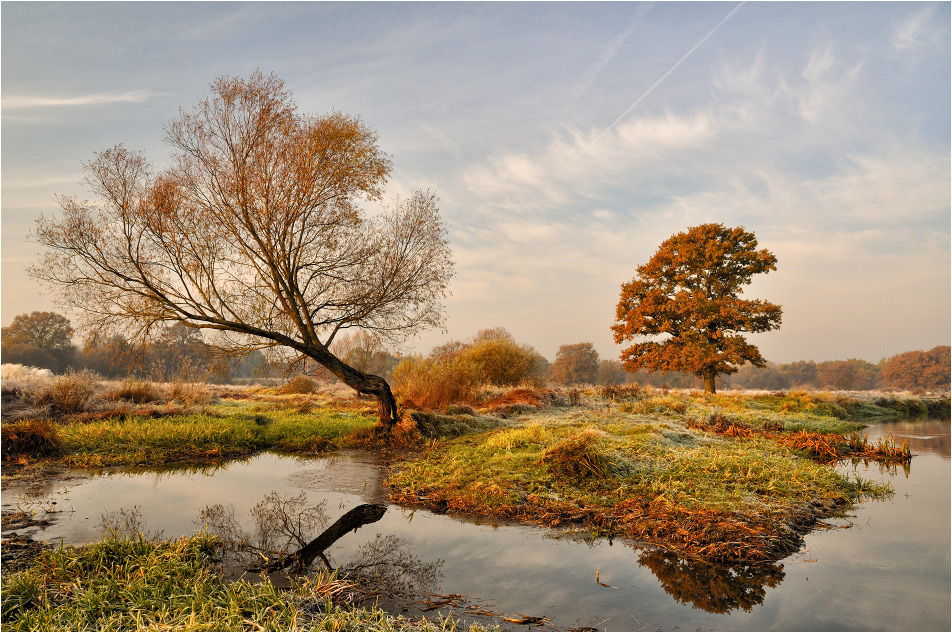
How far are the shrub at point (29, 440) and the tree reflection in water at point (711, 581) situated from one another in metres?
11.2

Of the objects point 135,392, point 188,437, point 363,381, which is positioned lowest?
point 188,437

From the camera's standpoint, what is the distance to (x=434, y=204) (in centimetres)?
1390

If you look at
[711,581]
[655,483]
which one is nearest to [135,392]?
[655,483]

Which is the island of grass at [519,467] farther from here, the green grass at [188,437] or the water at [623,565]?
the water at [623,565]

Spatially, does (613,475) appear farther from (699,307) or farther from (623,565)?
(699,307)

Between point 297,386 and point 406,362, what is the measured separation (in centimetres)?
1213

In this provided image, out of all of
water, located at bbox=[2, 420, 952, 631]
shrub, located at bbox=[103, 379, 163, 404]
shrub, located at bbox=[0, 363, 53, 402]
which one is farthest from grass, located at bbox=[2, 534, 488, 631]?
shrub, located at bbox=[103, 379, 163, 404]

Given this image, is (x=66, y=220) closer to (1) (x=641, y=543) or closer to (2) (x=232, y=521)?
(2) (x=232, y=521)

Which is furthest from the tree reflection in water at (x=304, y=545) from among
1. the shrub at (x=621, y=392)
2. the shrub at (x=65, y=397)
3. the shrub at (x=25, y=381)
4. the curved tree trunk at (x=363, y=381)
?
the shrub at (x=621, y=392)

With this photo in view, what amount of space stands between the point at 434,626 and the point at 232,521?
11.9ft

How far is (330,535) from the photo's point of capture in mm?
5871

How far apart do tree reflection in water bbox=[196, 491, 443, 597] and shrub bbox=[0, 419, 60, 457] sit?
5910 mm

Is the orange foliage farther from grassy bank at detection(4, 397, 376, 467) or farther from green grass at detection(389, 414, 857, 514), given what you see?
grassy bank at detection(4, 397, 376, 467)

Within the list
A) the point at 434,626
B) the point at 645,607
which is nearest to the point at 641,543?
the point at 645,607
